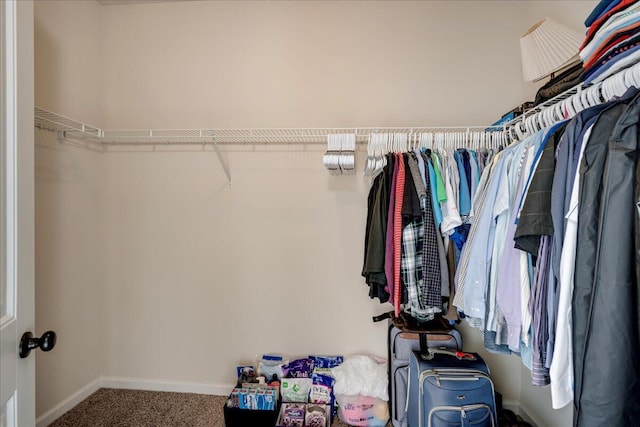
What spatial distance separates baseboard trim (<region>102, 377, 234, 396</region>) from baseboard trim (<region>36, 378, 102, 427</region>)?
66 mm

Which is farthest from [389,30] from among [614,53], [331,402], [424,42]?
[331,402]

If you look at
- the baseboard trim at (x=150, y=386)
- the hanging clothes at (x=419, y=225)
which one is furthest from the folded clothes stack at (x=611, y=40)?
the baseboard trim at (x=150, y=386)

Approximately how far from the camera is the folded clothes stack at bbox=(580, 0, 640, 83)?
2.63ft

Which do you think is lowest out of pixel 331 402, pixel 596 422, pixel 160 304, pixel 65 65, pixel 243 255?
pixel 331 402

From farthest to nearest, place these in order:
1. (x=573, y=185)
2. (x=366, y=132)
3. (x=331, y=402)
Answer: (x=366, y=132) < (x=331, y=402) < (x=573, y=185)

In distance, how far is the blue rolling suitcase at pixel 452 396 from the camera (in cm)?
137

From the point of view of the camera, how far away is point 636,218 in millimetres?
634

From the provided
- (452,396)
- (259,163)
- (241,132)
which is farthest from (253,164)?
(452,396)

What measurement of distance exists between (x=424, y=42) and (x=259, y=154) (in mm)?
1344

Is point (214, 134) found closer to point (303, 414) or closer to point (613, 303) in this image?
point (303, 414)

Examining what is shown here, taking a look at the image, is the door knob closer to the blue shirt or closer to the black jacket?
the black jacket

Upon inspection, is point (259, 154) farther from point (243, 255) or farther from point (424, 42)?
point (424, 42)

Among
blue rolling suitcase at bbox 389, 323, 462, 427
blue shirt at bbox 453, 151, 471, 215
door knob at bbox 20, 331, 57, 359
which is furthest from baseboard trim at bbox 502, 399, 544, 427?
door knob at bbox 20, 331, 57, 359

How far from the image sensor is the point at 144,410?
181 centimetres
